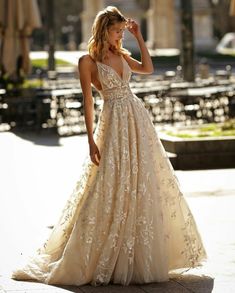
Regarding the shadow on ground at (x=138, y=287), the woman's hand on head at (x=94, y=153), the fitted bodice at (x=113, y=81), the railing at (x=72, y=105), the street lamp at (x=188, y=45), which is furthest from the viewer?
the street lamp at (x=188, y=45)

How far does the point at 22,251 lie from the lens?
338 inches

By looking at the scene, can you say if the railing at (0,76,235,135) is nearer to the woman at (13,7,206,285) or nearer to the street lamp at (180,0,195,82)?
the street lamp at (180,0,195,82)

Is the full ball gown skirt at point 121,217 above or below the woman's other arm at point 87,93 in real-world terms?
below

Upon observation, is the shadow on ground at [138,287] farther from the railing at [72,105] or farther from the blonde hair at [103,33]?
the railing at [72,105]

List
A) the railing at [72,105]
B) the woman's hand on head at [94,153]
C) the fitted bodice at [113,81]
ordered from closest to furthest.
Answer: the woman's hand on head at [94,153] → the fitted bodice at [113,81] → the railing at [72,105]

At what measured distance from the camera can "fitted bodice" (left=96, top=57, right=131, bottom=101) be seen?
759 cm

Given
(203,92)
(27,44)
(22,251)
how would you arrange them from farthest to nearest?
(27,44) < (203,92) < (22,251)

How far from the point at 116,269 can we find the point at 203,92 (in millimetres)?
12958

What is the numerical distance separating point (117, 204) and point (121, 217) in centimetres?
9

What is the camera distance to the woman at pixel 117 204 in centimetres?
737

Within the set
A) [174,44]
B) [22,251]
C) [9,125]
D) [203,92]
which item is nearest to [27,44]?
[9,125]

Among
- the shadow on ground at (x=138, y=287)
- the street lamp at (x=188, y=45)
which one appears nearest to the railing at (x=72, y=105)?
the street lamp at (x=188, y=45)

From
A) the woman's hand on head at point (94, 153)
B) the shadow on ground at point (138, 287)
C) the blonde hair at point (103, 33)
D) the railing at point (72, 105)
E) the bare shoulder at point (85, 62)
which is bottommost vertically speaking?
the railing at point (72, 105)

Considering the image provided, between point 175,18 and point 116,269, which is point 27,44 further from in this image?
point 175,18
